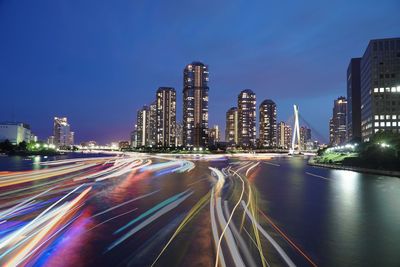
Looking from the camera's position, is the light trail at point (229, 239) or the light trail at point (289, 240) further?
the light trail at point (289, 240)

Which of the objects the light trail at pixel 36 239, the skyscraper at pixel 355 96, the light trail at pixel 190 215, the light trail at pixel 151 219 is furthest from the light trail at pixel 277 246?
the skyscraper at pixel 355 96

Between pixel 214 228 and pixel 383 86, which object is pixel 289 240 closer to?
pixel 214 228

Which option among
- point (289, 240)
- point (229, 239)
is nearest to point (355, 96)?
point (289, 240)

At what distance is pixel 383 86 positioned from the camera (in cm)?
12962

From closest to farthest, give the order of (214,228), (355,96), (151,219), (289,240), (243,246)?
(243,246)
(289,240)
(214,228)
(151,219)
(355,96)

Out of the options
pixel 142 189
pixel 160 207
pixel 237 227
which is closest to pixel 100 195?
pixel 142 189

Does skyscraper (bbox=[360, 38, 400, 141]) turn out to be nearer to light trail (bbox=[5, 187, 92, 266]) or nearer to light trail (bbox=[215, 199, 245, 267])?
light trail (bbox=[215, 199, 245, 267])

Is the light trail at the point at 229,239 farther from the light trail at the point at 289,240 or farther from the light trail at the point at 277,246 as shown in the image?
the light trail at the point at 289,240

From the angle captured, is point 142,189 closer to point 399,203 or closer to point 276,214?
point 276,214

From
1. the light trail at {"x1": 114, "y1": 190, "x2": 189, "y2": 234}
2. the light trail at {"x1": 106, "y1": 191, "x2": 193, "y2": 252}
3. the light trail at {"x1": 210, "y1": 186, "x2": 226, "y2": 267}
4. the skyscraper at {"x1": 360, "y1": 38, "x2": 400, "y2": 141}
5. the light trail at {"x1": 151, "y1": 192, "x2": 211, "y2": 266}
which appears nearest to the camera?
the light trail at {"x1": 210, "y1": 186, "x2": 226, "y2": 267}

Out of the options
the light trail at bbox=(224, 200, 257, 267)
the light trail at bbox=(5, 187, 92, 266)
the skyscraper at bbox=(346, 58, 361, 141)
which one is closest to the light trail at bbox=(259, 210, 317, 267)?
the light trail at bbox=(224, 200, 257, 267)

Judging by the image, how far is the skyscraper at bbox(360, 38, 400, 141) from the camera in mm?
125688

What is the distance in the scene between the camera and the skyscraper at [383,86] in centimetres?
12569

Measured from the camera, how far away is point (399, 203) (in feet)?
43.7
